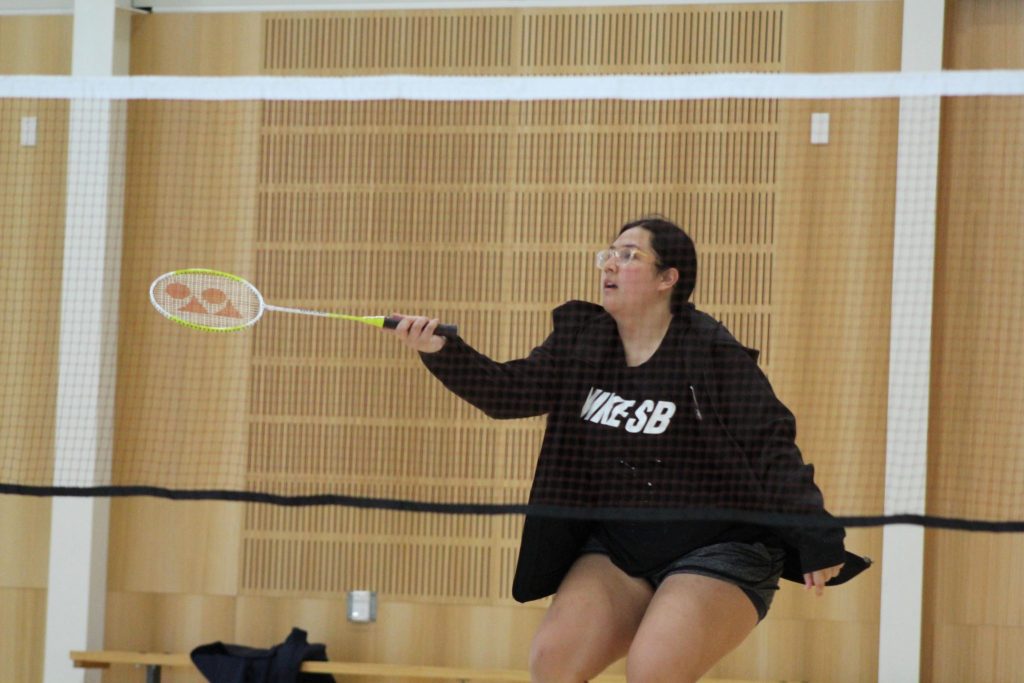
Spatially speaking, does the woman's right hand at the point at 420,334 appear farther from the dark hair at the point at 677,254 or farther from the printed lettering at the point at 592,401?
the dark hair at the point at 677,254

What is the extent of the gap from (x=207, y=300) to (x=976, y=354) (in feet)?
11.4

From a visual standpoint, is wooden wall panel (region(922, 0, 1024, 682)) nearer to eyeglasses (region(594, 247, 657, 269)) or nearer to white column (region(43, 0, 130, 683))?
eyeglasses (region(594, 247, 657, 269))

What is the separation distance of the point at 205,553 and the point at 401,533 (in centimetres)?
104

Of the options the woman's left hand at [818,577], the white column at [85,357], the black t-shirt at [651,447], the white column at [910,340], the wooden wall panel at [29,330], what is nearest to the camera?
the woman's left hand at [818,577]

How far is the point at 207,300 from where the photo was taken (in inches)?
209

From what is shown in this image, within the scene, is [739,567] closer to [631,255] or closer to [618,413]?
[618,413]

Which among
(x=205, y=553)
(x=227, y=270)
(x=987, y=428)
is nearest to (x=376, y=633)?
(x=205, y=553)

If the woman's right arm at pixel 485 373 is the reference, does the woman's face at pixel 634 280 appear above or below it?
above

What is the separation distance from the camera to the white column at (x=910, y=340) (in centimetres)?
620

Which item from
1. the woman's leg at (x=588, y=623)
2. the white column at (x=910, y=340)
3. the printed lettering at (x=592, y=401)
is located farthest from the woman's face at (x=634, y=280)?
the white column at (x=910, y=340)

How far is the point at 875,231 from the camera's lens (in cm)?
636

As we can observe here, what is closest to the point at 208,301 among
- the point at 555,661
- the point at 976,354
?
the point at 555,661

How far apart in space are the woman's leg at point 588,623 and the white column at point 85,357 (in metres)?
3.50

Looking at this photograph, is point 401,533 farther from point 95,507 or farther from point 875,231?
point 875,231
